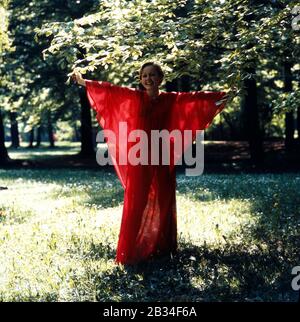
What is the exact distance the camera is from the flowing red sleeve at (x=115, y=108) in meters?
6.99

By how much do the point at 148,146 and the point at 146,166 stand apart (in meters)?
0.30

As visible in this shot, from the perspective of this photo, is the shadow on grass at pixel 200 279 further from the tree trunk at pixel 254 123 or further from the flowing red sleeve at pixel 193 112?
the tree trunk at pixel 254 123

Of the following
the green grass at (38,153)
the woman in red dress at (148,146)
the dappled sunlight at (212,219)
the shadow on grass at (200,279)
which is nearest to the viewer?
the shadow on grass at (200,279)

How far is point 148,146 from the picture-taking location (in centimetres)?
689

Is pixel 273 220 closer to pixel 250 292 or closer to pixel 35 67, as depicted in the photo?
pixel 250 292

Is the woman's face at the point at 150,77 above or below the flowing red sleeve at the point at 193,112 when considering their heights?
above

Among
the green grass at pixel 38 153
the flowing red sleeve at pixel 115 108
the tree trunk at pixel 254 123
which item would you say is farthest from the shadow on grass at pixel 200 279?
the green grass at pixel 38 153

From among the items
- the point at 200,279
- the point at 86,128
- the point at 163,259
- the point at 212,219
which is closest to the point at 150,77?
the point at 163,259

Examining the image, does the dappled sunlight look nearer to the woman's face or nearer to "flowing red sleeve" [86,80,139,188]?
"flowing red sleeve" [86,80,139,188]

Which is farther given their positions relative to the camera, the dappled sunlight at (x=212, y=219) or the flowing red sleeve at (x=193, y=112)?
the dappled sunlight at (x=212, y=219)

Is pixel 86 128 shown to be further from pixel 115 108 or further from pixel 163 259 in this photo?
pixel 163 259

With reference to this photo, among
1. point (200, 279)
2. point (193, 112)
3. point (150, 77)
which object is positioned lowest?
point (200, 279)

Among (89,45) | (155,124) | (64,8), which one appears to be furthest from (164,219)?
(64,8)
